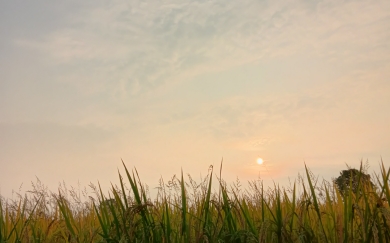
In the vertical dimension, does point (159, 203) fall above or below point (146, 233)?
above

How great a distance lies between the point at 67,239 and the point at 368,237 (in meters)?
2.83

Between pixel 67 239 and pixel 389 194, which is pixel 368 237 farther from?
pixel 67 239

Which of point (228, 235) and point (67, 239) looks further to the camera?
point (67, 239)

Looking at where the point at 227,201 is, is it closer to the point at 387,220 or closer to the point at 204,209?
the point at 204,209

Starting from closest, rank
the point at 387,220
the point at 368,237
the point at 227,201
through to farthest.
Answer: the point at 368,237, the point at 387,220, the point at 227,201

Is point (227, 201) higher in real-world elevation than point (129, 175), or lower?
lower

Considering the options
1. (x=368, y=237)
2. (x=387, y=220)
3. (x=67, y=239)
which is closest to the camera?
(x=368, y=237)

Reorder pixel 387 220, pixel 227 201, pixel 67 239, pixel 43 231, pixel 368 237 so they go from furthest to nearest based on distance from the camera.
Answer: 1. pixel 43 231
2. pixel 67 239
3. pixel 227 201
4. pixel 387 220
5. pixel 368 237

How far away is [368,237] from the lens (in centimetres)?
338

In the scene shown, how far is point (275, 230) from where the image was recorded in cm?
359

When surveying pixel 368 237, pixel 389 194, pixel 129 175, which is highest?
pixel 129 175

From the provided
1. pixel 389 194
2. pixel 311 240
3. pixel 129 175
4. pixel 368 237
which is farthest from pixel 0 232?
pixel 389 194

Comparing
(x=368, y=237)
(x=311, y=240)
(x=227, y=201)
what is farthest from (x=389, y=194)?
(x=227, y=201)

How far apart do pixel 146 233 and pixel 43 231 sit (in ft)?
5.91
